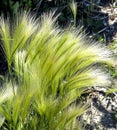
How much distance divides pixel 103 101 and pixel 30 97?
0.90 m

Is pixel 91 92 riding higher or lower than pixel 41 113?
lower

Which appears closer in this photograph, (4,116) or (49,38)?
(4,116)

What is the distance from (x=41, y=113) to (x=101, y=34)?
1.37 m

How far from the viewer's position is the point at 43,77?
1.53 meters

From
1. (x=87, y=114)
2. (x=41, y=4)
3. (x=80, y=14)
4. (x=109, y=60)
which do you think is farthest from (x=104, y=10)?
(x=109, y=60)

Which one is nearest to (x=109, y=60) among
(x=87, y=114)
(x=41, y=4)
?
(x=87, y=114)

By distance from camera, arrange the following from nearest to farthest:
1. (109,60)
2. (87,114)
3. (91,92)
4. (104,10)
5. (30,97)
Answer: (30,97) → (109,60) → (87,114) → (91,92) → (104,10)

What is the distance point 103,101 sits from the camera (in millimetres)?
2332

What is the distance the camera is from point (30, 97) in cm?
151

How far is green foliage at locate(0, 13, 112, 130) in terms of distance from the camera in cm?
153

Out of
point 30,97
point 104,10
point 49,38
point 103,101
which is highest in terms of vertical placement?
point 49,38

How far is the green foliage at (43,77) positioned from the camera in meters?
1.53

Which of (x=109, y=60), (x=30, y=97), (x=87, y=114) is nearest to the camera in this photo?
(x=30, y=97)

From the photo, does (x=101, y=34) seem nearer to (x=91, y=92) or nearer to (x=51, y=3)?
(x=51, y=3)
